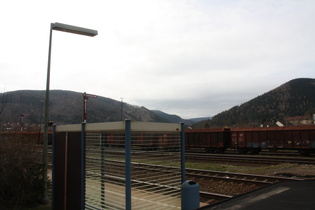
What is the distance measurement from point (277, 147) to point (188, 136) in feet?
35.5

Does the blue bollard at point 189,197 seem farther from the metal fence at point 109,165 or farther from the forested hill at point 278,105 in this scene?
the forested hill at point 278,105

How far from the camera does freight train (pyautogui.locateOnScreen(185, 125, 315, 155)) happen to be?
82.2 feet

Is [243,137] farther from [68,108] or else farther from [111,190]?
[68,108]

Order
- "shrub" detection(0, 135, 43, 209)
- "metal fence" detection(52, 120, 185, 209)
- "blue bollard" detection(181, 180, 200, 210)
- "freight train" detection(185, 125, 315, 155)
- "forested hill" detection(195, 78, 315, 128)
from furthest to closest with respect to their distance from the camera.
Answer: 1. "forested hill" detection(195, 78, 315, 128)
2. "freight train" detection(185, 125, 315, 155)
3. "shrub" detection(0, 135, 43, 209)
4. "blue bollard" detection(181, 180, 200, 210)
5. "metal fence" detection(52, 120, 185, 209)

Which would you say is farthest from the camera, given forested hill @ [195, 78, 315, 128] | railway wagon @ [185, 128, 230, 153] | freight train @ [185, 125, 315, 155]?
forested hill @ [195, 78, 315, 128]

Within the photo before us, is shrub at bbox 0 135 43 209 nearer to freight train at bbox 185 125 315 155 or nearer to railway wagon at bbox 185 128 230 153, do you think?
freight train at bbox 185 125 315 155

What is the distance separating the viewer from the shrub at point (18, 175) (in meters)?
7.37

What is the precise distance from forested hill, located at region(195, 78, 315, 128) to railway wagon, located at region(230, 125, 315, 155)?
369ft

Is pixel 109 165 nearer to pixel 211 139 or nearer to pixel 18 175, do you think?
pixel 18 175

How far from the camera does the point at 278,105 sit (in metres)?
156

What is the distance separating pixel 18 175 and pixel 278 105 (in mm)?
165644

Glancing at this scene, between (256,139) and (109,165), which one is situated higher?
(109,165)

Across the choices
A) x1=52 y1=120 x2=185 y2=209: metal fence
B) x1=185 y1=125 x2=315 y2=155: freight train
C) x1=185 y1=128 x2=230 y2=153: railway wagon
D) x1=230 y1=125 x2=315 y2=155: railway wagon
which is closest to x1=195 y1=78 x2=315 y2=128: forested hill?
x1=185 y1=128 x2=230 y2=153: railway wagon

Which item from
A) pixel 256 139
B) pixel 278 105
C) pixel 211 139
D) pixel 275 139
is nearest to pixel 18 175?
pixel 275 139
